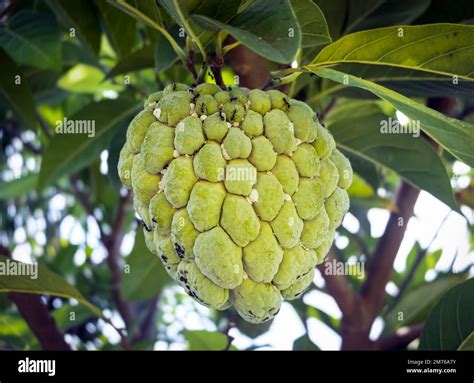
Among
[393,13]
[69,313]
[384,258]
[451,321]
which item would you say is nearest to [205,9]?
[393,13]

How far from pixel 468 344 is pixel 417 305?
1.82 feet

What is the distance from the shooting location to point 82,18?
167cm

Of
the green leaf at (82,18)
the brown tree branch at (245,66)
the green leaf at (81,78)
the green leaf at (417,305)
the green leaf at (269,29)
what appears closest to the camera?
the green leaf at (269,29)

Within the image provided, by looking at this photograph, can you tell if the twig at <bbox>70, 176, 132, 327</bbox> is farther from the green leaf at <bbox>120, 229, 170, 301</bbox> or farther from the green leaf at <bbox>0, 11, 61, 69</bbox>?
the green leaf at <bbox>0, 11, 61, 69</bbox>

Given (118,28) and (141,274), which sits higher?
(118,28)

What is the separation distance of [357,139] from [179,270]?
681mm

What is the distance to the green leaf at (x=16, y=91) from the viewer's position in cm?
172

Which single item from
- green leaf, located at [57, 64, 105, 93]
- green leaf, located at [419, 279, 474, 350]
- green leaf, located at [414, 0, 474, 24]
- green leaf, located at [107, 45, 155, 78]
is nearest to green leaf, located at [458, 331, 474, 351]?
green leaf, located at [419, 279, 474, 350]

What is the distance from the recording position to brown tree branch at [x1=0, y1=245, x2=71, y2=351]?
1.69 meters

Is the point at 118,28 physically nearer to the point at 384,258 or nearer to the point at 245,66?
the point at 245,66

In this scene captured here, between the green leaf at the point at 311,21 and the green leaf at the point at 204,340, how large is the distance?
98 cm

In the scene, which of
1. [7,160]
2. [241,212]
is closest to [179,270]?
[241,212]

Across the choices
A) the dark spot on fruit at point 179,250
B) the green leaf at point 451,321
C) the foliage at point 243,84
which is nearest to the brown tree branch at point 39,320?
the foliage at point 243,84

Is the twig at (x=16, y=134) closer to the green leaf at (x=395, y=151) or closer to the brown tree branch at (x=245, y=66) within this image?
the brown tree branch at (x=245, y=66)
